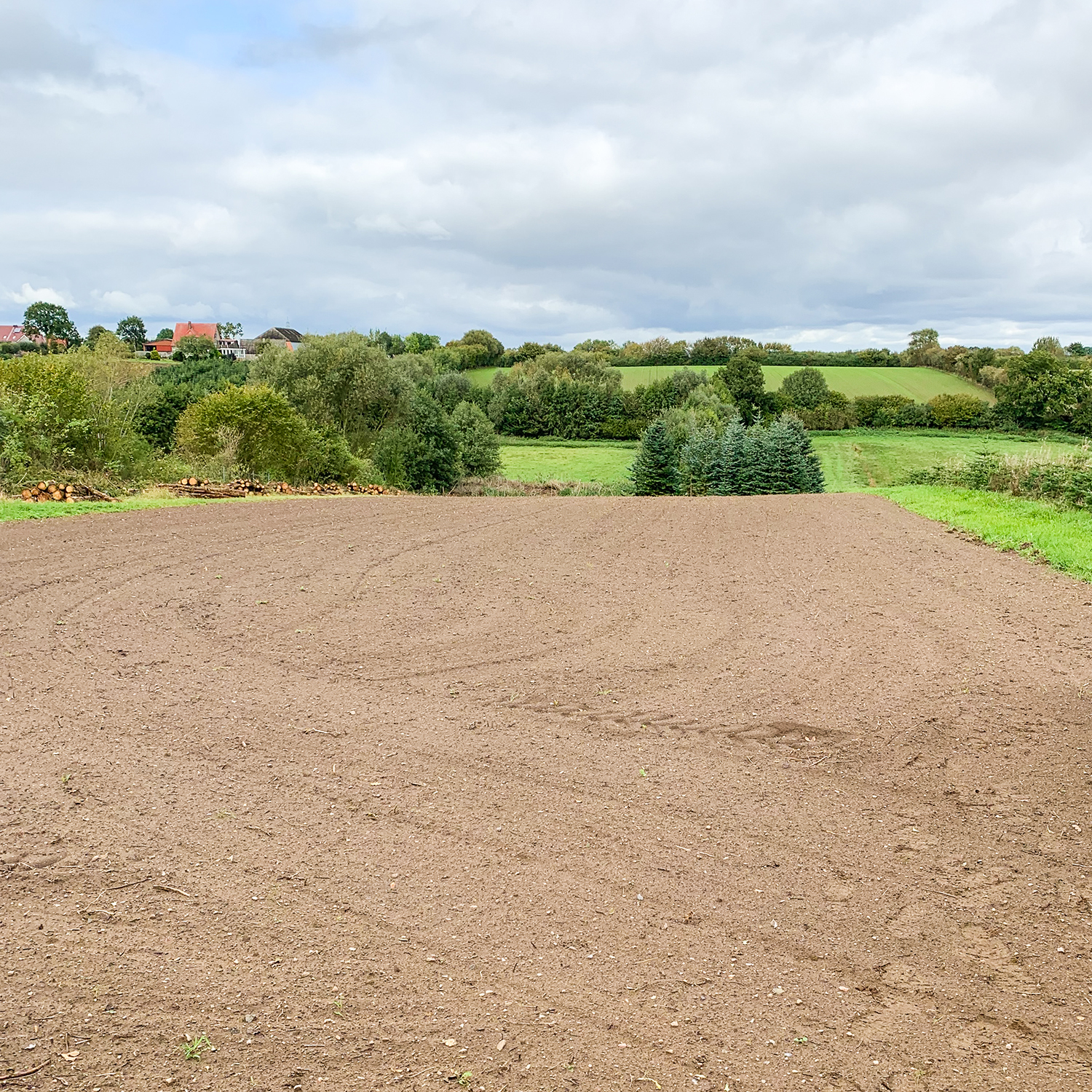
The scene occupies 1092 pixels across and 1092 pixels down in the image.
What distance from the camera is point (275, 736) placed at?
19.3ft

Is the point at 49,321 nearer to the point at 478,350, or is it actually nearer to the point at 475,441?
the point at 478,350

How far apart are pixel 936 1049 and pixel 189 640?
707cm

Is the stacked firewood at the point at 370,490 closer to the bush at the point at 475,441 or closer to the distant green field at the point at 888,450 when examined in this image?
the bush at the point at 475,441

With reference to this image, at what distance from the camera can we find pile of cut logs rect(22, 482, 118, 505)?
57.3 feet

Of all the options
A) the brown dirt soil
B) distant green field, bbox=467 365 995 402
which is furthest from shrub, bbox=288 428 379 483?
distant green field, bbox=467 365 995 402

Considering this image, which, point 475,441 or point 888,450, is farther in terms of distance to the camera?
point 888,450

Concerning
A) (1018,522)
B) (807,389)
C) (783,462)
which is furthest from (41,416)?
(807,389)

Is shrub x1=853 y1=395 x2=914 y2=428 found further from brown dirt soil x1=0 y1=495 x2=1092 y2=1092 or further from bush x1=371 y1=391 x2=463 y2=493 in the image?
brown dirt soil x1=0 y1=495 x2=1092 y2=1092

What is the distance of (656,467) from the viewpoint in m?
45.5

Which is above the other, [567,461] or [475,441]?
[475,441]

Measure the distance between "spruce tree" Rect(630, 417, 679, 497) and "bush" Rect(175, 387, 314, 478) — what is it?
2117 centimetres

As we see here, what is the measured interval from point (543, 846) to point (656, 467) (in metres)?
41.8

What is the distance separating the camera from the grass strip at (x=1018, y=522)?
1284 cm

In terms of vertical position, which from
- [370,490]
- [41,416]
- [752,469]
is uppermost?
[41,416]
